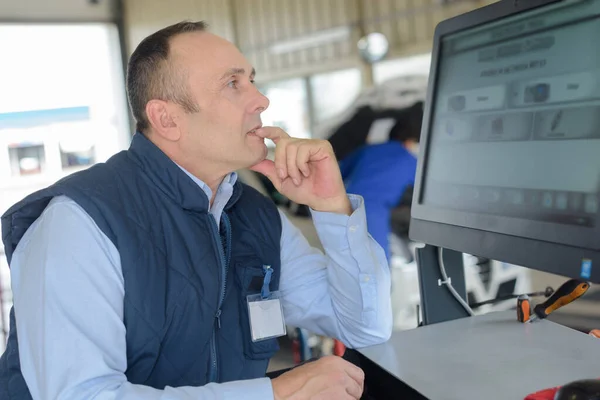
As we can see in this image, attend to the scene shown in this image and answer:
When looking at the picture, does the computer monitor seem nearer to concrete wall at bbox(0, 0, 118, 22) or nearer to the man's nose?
the man's nose

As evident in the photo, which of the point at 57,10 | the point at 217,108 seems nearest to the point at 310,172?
the point at 217,108

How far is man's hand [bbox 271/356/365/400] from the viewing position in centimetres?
92

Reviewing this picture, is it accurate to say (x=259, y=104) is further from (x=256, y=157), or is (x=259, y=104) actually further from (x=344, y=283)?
(x=344, y=283)

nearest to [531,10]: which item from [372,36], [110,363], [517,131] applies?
[517,131]

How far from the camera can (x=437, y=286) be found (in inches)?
45.8

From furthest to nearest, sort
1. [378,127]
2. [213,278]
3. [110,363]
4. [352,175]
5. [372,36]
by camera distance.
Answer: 1. [372,36]
2. [378,127]
3. [352,175]
4. [213,278]
5. [110,363]

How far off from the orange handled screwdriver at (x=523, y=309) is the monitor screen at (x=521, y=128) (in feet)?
0.72

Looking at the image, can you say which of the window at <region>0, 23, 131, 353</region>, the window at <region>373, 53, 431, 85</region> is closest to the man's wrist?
the window at <region>373, 53, 431, 85</region>

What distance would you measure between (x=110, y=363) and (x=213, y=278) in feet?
0.89

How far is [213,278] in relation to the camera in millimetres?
1187

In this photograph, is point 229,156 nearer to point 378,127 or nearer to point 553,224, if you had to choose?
point 553,224

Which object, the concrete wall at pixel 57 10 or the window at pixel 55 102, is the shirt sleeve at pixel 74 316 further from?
the concrete wall at pixel 57 10

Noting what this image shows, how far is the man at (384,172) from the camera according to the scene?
3299 millimetres

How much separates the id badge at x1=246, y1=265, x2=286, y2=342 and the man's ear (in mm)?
350
